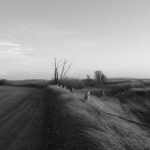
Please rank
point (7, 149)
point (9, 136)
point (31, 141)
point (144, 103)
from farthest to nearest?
point (144, 103) < point (9, 136) < point (31, 141) < point (7, 149)

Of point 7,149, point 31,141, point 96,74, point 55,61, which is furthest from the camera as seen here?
point 96,74

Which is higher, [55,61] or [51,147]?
[55,61]

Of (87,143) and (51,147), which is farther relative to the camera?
(87,143)

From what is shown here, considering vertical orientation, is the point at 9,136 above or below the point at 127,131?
above

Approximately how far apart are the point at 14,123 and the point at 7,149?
11.5 feet

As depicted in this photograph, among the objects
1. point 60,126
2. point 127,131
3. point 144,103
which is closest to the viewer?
point 60,126

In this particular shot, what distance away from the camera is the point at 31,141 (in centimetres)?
769

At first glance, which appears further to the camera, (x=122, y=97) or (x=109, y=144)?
(x=122, y=97)

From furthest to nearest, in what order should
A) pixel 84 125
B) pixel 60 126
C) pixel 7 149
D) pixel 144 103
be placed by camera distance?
1. pixel 144 103
2. pixel 84 125
3. pixel 60 126
4. pixel 7 149

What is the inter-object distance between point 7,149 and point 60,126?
11.2ft

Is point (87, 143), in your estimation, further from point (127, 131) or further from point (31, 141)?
point (127, 131)

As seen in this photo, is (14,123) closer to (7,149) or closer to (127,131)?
(7,149)

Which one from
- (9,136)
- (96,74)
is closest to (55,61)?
(96,74)

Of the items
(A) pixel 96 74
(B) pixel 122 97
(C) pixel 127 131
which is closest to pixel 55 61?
(A) pixel 96 74
